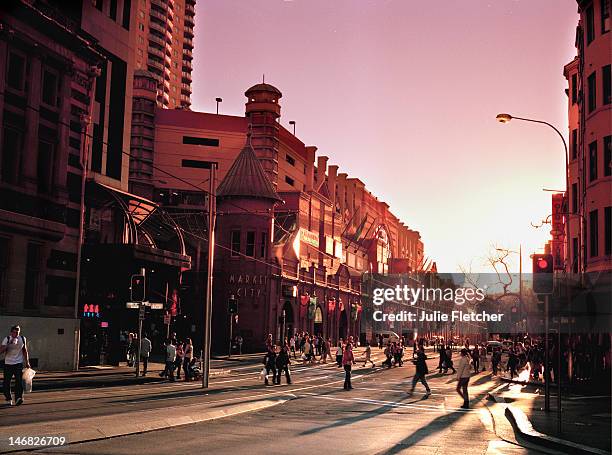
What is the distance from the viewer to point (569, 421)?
18844 millimetres

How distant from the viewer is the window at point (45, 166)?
110 feet

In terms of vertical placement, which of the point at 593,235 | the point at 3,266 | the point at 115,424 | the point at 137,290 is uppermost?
the point at 593,235

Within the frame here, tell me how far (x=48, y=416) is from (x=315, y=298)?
204 feet

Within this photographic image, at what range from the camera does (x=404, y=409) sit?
22.1m

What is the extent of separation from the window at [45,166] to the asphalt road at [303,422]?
10991 mm

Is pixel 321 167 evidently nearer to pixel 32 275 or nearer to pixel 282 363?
pixel 32 275

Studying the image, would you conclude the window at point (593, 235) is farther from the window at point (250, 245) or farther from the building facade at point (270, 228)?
the window at point (250, 245)

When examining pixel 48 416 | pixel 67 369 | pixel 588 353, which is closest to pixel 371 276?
pixel 588 353

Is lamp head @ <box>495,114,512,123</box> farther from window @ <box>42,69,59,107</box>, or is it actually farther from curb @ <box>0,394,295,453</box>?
window @ <box>42,69,59,107</box>

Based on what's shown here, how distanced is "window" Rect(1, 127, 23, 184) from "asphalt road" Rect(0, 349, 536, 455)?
1100 centimetres

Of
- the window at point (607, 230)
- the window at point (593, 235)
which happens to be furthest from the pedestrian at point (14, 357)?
the window at point (593, 235)

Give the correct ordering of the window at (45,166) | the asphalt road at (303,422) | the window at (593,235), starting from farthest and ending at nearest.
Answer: the window at (45,166), the window at (593,235), the asphalt road at (303,422)

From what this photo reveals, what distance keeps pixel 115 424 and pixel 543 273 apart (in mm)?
10264

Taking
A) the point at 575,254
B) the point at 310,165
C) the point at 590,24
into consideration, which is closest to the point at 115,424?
the point at 590,24
